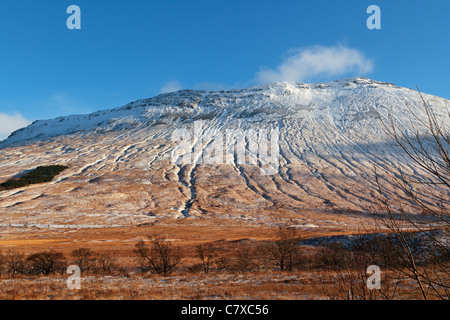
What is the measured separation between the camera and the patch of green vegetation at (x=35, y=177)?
90.4 meters

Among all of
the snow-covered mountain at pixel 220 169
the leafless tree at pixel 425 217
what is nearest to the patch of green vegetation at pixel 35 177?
the snow-covered mountain at pixel 220 169

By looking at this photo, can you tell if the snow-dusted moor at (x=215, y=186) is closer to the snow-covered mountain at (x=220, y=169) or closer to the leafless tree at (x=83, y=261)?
the snow-covered mountain at (x=220, y=169)

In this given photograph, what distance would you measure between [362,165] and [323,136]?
4032 centimetres

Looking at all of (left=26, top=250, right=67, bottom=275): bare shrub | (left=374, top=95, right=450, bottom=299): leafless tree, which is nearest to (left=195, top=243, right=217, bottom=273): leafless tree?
(left=26, top=250, right=67, bottom=275): bare shrub

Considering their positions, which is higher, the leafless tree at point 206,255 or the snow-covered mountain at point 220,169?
the snow-covered mountain at point 220,169

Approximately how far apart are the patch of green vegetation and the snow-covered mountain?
13.5 ft

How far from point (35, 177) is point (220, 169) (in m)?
73.4

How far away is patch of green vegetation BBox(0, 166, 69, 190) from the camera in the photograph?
90394mm

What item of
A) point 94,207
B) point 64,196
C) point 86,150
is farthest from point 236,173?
point 86,150

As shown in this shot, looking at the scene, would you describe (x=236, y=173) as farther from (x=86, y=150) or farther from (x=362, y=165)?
(x=86, y=150)

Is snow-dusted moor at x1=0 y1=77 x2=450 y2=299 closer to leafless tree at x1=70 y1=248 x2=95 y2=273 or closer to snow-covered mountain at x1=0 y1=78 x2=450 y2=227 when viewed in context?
snow-covered mountain at x1=0 y1=78 x2=450 y2=227

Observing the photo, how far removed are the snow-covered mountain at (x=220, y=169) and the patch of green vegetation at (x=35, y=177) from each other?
412cm

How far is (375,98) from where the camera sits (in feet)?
620

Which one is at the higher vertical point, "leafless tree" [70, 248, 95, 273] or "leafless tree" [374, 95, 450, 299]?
"leafless tree" [374, 95, 450, 299]
